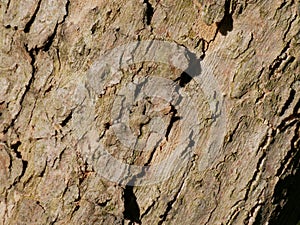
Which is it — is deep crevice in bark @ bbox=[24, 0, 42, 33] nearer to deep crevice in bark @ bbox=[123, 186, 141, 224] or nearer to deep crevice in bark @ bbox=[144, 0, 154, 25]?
deep crevice in bark @ bbox=[144, 0, 154, 25]

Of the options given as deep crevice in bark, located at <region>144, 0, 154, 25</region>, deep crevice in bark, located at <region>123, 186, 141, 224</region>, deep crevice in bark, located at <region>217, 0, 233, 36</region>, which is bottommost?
deep crevice in bark, located at <region>123, 186, 141, 224</region>

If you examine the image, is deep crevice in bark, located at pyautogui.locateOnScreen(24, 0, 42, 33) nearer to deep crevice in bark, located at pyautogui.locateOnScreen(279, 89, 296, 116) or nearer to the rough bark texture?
the rough bark texture

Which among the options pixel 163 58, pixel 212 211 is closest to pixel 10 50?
pixel 163 58

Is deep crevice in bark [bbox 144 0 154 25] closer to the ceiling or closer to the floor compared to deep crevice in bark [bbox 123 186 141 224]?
closer to the ceiling

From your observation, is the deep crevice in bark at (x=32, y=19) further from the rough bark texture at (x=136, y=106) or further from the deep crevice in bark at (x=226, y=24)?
the deep crevice in bark at (x=226, y=24)

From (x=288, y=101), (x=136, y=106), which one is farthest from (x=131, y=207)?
(x=288, y=101)

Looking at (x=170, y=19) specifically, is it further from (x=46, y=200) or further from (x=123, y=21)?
(x=46, y=200)

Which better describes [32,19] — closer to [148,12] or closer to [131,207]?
[148,12]

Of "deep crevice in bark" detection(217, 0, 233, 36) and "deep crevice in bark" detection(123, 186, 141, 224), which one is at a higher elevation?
"deep crevice in bark" detection(217, 0, 233, 36)

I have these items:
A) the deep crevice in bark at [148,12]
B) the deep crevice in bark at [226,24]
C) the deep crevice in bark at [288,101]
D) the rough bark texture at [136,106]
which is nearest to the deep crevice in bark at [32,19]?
the rough bark texture at [136,106]

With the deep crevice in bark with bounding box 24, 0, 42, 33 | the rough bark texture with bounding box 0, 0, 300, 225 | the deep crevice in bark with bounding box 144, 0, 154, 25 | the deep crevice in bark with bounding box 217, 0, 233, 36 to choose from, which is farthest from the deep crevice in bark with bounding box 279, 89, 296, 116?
the deep crevice in bark with bounding box 24, 0, 42, 33
